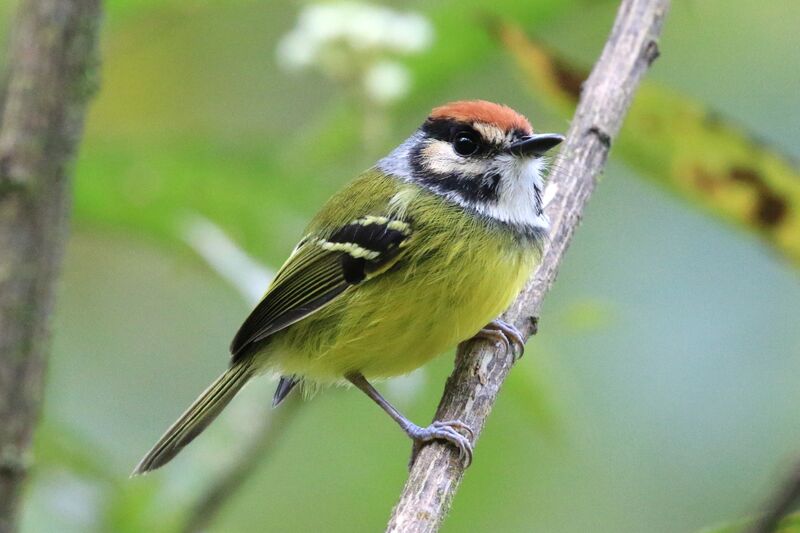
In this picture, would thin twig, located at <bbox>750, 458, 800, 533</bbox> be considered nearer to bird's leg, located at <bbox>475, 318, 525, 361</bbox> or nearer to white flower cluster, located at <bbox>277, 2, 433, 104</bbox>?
bird's leg, located at <bbox>475, 318, 525, 361</bbox>

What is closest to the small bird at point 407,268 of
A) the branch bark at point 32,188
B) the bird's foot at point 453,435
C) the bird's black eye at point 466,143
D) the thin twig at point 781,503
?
the bird's black eye at point 466,143

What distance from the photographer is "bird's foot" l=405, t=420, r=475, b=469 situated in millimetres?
2266

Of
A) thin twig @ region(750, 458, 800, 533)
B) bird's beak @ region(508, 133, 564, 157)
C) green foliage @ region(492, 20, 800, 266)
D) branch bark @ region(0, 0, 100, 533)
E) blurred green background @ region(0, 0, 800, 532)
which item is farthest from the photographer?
blurred green background @ region(0, 0, 800, 532)

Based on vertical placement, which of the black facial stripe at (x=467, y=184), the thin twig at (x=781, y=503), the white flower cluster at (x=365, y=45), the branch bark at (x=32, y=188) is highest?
the white flower cluster at (x=365, y=45)

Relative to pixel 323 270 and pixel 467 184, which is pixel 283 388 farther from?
pixel 467 184

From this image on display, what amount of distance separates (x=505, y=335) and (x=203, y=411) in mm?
983

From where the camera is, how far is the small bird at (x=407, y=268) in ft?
8.71

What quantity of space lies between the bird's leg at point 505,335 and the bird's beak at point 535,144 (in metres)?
0.45

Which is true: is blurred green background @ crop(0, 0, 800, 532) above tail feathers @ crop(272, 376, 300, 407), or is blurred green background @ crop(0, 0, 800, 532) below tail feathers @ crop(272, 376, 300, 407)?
above

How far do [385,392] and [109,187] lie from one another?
1070mm

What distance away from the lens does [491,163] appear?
288cm

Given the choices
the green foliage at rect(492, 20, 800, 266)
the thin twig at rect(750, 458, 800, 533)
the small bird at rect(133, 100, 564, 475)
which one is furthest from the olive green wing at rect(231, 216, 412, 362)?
the thin twig at rect(750, 458, 800, 533)

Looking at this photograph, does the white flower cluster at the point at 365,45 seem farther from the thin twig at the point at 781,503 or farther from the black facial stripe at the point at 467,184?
the thin twig at the point at 781,503

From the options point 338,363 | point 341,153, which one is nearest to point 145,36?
point 341,153
